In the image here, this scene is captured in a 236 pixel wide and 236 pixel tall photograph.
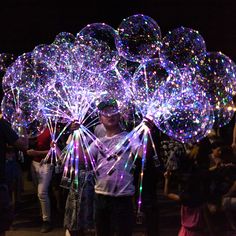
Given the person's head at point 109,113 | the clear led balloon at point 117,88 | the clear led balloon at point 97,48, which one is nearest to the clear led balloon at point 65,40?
the clear led balloon at point 97,48

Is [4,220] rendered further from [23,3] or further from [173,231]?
[23,3]

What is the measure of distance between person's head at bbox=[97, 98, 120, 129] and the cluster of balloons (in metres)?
0.26

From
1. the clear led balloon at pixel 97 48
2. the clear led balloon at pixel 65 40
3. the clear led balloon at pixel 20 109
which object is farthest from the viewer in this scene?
the clear led balloon at pixel 65 40

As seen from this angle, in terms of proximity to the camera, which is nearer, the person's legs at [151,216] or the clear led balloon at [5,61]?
the person's legs at [151,216]

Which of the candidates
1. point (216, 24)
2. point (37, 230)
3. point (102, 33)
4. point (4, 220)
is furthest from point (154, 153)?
point (216, 24)

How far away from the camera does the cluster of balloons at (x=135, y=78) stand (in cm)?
520

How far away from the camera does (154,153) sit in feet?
19.0

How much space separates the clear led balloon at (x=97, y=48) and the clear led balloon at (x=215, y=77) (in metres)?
0.95

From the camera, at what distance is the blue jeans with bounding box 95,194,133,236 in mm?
4907

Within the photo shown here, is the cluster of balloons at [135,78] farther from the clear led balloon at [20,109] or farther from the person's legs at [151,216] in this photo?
the person's legs at [151,216]

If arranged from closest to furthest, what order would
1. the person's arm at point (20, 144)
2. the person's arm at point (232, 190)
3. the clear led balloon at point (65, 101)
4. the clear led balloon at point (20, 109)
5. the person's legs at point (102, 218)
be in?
the person's arm at point (20, 144) < the person's legs at point (102, 218) < the clear led balloon at point (65, 101) < the person's arm at point (232, 190) < the clear led balloon at point (20, 109)

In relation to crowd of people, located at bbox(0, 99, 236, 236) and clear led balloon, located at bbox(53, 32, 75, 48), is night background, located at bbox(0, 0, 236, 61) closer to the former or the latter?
clear led balloon, located at bbox(53, 32, 75, 48)

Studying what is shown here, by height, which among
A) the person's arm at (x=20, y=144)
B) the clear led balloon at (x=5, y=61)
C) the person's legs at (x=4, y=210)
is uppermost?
the clear led balloon at (x=5, y=61)

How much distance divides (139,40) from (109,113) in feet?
3.51
